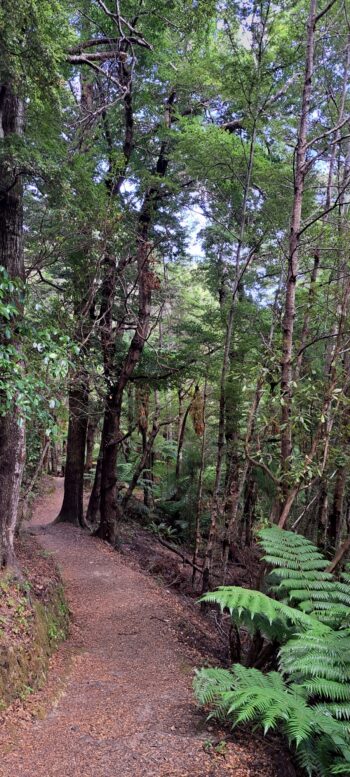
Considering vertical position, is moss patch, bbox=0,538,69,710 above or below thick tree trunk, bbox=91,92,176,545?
below

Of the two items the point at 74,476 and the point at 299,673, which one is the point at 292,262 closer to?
the point at 299,673

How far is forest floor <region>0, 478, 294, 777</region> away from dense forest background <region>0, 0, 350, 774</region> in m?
0.80

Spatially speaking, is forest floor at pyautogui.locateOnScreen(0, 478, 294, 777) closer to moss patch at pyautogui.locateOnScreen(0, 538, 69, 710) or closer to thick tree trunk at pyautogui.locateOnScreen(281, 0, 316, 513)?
moss patch at pyautogui.locateOnScreen(0, 538, 69, 710)

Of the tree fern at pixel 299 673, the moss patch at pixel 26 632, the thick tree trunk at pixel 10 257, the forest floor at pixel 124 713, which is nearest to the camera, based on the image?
the tree fern at pixel 299 673

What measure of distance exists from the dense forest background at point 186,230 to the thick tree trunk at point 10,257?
2cm

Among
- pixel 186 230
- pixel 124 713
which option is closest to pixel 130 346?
pixel 186 230

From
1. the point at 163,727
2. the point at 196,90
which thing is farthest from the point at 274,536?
the point at 196,90

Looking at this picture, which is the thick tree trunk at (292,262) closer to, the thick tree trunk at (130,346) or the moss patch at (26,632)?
the moss patch at (26,632)

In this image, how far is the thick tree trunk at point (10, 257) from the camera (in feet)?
15.8

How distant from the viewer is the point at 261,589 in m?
4.50

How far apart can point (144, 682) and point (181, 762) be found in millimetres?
1580

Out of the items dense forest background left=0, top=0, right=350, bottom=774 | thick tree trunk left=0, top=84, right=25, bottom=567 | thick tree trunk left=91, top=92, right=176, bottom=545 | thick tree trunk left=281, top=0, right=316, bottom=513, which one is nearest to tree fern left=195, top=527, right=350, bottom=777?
dense forest background left=0, top=0, right=350, bottom=774

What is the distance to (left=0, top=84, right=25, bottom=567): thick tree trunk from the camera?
15.8 feet

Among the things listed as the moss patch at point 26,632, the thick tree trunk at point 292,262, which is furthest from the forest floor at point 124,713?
the thick tree trunk at point 292,262
